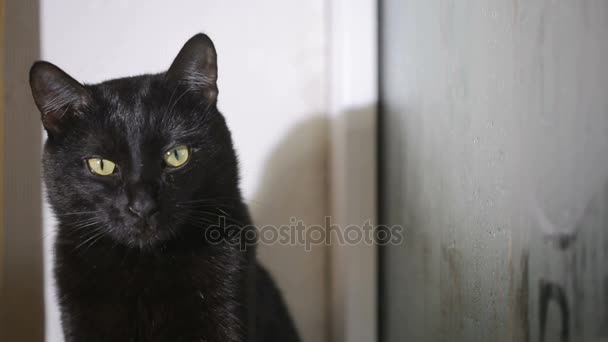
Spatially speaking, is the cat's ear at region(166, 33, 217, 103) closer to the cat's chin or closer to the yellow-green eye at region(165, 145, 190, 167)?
the yellow-green eye at region(165, 145, 190, 167)

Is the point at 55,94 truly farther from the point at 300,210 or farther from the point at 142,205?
the point at 300,210

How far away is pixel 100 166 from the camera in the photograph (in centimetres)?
75

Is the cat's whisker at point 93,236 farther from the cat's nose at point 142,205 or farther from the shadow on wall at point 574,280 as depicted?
the shadow on wall at point 574,280

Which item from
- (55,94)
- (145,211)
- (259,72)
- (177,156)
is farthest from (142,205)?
(259,72)

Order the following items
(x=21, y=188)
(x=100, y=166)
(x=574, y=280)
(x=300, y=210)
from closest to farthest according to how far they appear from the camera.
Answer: (x=574, y=280)
(x=100, y=166)
(x=21, y=188)
(x=300, y=210)

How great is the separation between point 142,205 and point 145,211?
0.01 metres

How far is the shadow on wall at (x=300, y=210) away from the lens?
4.08ft

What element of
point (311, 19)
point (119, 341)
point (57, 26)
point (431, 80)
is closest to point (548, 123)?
Answer: point (431, 80)

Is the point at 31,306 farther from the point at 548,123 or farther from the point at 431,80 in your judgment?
the point at 548,123

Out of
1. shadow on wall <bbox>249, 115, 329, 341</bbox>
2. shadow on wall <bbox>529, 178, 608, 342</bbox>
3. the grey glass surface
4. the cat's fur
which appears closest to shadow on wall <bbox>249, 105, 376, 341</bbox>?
shadow on wall <bbox>249, 115, 329, 341</bbox>

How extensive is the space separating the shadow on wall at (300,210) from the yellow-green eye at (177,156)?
465 mm

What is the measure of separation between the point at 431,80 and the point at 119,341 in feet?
2.18

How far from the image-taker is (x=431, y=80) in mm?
875

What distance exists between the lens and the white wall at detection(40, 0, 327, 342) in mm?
1077
